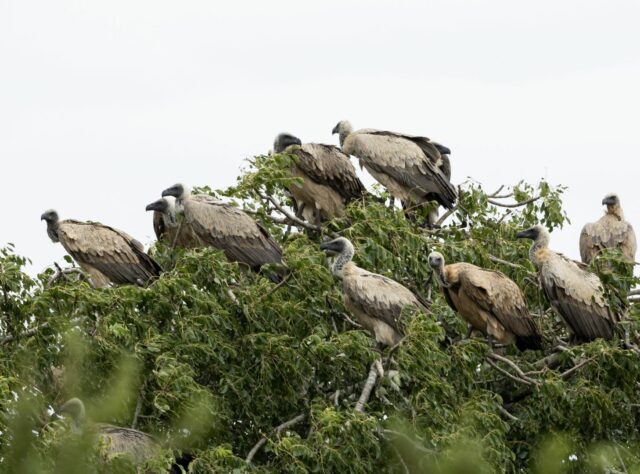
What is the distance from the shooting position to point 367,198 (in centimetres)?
1317

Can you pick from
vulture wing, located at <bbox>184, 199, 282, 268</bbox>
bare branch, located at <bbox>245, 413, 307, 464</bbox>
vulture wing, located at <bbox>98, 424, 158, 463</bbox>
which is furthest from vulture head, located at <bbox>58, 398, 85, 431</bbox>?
vulture wing, located at <bbox>184, 199, 282, 268</bbox>

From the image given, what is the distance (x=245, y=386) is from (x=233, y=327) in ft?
1.61

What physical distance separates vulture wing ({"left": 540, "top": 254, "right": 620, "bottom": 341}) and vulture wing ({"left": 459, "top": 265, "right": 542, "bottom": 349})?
1.14 ft

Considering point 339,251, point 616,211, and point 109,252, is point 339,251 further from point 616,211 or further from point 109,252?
point 616,211

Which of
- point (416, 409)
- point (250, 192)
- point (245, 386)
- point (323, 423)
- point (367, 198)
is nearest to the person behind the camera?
point (323, 423)

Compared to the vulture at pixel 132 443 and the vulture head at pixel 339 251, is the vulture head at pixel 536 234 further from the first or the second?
the vulture at pixel 132 443

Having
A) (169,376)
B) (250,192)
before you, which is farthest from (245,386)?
(250,192)

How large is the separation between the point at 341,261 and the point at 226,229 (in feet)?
5.00

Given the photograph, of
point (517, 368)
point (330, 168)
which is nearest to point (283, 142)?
point (330, 168)

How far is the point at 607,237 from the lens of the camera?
46.5 ft

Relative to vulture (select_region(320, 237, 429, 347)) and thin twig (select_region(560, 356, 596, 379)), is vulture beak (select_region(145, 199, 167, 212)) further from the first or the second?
thin twig (select_region(560, 356, 596, 379))

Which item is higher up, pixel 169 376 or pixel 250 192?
pixel 250 192

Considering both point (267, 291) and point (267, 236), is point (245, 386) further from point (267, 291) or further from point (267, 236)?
point (267, 236)

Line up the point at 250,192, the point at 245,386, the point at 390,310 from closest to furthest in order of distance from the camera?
the point at 245,386, the point at 390,310, the point at 250,192
